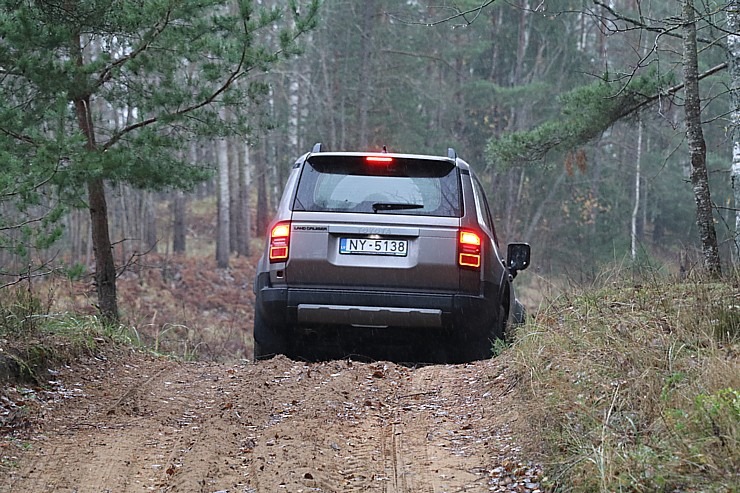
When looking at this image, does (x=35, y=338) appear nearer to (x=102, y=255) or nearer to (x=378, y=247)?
(x=378, y=247)

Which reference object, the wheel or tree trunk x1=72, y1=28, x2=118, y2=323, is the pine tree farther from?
the wheel

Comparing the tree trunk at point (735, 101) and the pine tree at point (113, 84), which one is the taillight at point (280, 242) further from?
the tree trunk at point (735, 101)

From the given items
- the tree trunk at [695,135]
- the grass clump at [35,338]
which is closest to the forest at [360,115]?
the tree trunk at [695,135]

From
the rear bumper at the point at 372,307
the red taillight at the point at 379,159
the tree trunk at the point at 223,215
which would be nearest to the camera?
the rear bumper at the point at 372,307

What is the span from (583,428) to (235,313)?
1835cm

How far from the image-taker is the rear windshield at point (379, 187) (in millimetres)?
7391

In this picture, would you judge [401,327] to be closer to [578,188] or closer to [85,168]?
[85,168]

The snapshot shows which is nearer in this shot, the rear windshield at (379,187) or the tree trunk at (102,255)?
the rear windshield at (379,187)

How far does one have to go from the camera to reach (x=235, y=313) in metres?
22.4

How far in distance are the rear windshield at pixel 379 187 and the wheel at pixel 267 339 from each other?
3.84 ft

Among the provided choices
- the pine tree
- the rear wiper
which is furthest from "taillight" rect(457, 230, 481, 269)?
the pine tree

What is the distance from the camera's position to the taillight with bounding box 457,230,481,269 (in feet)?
23.9

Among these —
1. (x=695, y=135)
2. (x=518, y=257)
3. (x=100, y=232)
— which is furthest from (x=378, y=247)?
(x=100, y=232)

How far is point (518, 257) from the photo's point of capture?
28.9 feet
